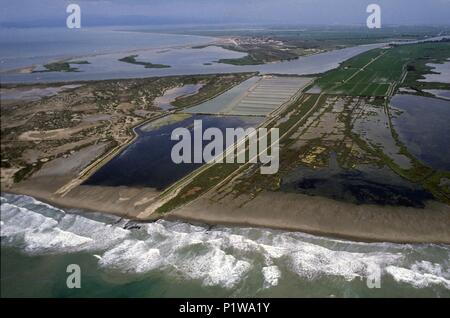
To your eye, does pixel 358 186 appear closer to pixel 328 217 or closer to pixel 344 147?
pixel 328 217

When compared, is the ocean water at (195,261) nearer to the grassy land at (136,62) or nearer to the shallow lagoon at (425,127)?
the shallow lagoon at (425,127)

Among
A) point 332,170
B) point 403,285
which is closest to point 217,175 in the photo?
point 332,170

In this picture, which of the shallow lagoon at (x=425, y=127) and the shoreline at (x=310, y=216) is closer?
the shoreline at (x=310, y=216)

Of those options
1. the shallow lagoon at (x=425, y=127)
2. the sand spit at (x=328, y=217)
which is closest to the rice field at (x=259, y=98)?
the shallow lagoon at (x=425, y=127)

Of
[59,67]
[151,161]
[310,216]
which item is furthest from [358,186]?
[59,67]

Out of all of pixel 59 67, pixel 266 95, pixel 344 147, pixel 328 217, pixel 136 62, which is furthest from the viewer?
pixel 136 62
